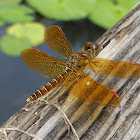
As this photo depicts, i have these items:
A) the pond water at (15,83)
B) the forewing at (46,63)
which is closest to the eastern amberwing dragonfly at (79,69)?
the forewing at (46,63)

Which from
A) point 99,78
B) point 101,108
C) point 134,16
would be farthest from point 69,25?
point 101,108

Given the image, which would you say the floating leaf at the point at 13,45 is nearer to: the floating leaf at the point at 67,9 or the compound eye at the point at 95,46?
the floating leaf at the point at 67,9

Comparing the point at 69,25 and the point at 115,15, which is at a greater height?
the point at 115,15

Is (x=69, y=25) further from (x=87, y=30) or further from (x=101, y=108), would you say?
(x=101, y=108)

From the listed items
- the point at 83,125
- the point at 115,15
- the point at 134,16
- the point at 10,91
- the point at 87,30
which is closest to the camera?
the point at 83,125

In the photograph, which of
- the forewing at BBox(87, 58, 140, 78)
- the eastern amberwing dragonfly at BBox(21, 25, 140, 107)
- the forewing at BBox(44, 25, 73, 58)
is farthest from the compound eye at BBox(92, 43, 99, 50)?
the forewing at BBox(44, 25, 73, 58)

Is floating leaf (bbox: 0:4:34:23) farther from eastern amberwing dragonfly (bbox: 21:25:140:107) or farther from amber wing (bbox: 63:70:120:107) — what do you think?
amber wing (bbox: 63:70:120:107)

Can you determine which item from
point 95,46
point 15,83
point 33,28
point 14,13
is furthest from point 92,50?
point 14,13
